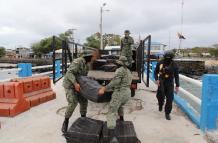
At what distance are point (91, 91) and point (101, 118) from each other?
1920 mm

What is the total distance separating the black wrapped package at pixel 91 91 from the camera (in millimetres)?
5137

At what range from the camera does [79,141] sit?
4988 mm

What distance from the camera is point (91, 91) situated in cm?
522

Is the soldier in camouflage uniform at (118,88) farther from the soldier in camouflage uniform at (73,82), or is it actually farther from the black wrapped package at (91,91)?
the soldier in camouflage uniform at (73,82)

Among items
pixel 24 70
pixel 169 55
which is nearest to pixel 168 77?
pixel 169 55

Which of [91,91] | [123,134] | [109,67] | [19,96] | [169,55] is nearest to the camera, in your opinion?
[123,134]

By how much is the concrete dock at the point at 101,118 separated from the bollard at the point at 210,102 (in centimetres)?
29

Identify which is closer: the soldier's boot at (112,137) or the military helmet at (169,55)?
the soldier's boot at (112,137)

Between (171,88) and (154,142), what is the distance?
2.04 meters

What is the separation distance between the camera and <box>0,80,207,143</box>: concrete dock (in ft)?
18.0

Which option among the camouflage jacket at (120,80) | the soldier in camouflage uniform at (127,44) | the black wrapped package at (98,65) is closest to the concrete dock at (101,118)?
the camouflage jacket at (120,80)

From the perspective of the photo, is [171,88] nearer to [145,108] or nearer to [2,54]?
[145,108]

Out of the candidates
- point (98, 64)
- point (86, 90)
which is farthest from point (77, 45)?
point (86, 90)

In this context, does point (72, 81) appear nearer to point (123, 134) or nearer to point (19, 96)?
point (123, 134)
